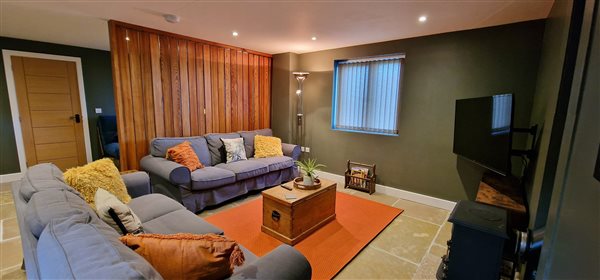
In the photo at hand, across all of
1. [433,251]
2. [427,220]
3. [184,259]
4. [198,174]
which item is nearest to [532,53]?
[427,220]

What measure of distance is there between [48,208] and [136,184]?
1.35 meters

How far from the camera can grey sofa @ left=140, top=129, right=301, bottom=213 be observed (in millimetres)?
3041

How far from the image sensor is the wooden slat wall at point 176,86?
328 centimetres

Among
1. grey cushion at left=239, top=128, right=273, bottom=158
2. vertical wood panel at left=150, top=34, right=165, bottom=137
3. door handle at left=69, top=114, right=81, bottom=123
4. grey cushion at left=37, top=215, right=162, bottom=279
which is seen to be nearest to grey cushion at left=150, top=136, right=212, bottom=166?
vertical wood panel at left=150, top=34, right=165, bottom=137

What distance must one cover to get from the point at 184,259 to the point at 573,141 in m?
1.38

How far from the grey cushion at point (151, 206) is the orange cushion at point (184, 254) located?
39.1 inches

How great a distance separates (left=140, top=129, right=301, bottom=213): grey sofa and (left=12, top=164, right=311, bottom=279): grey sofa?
1.09 m

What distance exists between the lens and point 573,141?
2.21 feet

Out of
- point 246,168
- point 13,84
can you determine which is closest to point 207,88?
point 246,168

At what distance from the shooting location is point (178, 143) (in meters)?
3.57

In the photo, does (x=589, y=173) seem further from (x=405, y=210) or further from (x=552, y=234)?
(x=405, y=210)

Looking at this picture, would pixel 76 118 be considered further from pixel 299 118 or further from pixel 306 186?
pixel 306 186

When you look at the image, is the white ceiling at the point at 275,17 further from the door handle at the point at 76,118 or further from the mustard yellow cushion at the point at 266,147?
the mustard yellow cushion at the point at 266,147

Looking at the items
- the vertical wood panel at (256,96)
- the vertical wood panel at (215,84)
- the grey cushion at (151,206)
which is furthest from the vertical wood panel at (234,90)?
the grey cushion at (151,206)
